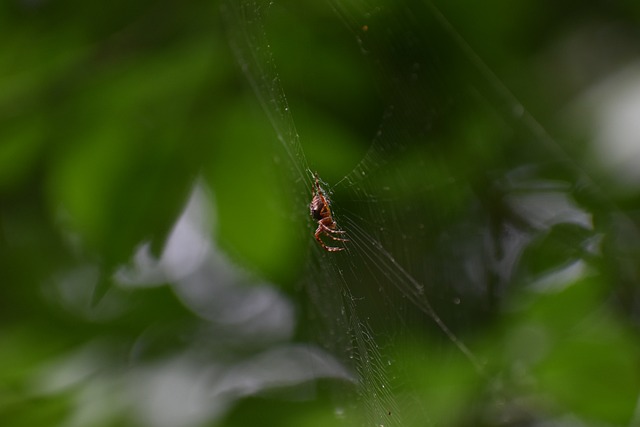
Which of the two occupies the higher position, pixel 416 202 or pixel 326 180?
pixel 326 180

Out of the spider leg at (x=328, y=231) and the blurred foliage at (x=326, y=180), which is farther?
the blurred foliage at (x=326, y=180)

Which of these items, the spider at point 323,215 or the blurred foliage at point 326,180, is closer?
the spider at point 323,215

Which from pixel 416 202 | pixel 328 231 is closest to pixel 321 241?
pixel 328 231

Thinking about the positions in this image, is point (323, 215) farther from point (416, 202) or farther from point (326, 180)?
point (416, 202)

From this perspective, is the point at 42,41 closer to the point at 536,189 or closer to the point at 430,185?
the point at 430,185

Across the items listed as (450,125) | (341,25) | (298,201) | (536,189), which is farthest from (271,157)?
(536,189)

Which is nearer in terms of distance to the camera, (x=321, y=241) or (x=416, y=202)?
(x=321, y=241)
